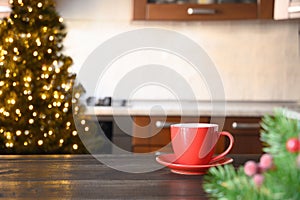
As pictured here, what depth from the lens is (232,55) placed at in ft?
10.2

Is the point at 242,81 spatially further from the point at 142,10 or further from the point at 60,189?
the point at 60,189

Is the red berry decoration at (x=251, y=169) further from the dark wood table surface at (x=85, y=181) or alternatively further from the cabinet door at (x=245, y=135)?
the cabinet door at (x=245, y=135)

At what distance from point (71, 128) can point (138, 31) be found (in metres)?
0.77

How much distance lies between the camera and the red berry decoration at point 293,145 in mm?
366

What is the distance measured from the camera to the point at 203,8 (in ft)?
9.07

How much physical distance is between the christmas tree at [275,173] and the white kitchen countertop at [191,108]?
226 centimetres

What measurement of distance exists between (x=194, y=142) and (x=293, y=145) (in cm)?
66

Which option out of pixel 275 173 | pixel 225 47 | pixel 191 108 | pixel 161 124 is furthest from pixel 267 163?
pixel 225 47

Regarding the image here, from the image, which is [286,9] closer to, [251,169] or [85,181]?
[85,181]

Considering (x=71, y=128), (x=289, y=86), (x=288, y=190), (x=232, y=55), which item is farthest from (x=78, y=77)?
(x=288, y=190)

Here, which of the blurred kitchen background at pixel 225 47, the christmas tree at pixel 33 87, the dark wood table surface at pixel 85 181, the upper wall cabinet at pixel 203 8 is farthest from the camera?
the blurred kitchen background at pixel 225 47

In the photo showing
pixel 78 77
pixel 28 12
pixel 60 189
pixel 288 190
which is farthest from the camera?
pixel 78 77

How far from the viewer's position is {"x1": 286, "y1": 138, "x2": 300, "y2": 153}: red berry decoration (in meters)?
0.37

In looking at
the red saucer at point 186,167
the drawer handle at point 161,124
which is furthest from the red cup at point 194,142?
the drawer handle at point 161,124
